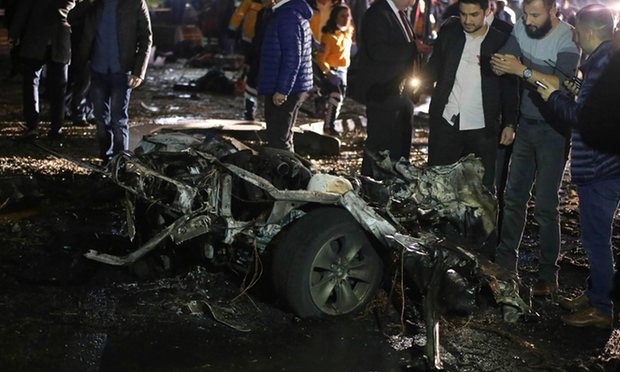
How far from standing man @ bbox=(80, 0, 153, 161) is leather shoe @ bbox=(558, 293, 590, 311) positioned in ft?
15.7

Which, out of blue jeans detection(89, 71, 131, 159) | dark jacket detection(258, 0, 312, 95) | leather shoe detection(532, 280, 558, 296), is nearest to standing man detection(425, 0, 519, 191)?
leather shoe detection(532, 280, 558, 296)

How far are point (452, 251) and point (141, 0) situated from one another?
4758 millimetres

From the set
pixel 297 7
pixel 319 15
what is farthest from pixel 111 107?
pixel 319 15

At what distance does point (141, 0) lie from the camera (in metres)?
8.17

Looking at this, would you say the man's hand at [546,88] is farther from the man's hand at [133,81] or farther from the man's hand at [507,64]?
the man's hand at [133,81]

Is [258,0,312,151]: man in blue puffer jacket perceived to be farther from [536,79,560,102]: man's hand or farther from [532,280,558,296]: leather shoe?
[532,280,558,296]: leather shoe

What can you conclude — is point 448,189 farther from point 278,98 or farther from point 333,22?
point 333,22

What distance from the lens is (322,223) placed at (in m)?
5.02

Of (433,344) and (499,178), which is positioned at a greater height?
(499,178)

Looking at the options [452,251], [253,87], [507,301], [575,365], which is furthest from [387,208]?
[253,87]

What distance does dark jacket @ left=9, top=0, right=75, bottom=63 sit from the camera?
9492 millimetres

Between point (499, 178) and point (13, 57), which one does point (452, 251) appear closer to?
point (499, 178)

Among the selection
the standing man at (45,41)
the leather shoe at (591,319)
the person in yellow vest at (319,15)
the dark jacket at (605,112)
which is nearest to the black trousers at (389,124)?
the leather shoe at (591,319)

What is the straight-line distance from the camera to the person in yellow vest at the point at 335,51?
37.3 feet
